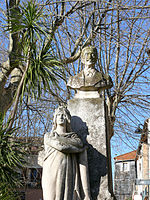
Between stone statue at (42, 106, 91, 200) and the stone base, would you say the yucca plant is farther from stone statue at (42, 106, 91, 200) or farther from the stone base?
stone statue at (42, 106, 91, 200)

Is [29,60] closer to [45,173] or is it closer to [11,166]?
[11,166]

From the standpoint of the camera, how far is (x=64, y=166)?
3.58 m

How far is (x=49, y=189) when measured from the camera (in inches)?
138

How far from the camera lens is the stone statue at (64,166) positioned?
3525 mm

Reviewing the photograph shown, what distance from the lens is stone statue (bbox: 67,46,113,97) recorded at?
14.2 feet

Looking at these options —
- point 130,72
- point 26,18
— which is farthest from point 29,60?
point 130,72

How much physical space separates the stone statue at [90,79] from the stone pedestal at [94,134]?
17 centimetres

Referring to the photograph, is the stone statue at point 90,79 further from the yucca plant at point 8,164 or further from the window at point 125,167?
the window at point 125,167

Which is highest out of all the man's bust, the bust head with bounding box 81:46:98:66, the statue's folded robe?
the bust head with bounding box 81:46:98:66

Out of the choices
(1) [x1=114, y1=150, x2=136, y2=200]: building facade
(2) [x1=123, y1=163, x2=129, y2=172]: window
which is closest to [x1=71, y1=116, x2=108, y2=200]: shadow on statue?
(1) [x1=114, y1=150, x2=136, y2=200]: building facade

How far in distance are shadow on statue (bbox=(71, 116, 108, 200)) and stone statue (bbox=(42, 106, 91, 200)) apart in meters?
0.19

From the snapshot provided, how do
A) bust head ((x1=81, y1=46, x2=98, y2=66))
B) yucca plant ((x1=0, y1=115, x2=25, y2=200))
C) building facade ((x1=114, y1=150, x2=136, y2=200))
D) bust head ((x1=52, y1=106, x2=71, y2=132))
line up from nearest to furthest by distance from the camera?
bust head ((x1=52, y1=106, x2=71, y2=132))
bust head ((x1=81, y1=46, x2=98, y2=66))
yucca plant ((x1=0, y1=115, x2=25, y2=200))
building facade ((x1=114, y1=150, x2=136, y2=200))

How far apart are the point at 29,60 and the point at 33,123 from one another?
10.2ft

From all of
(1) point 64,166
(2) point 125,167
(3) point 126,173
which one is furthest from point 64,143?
(2) point 125,167
